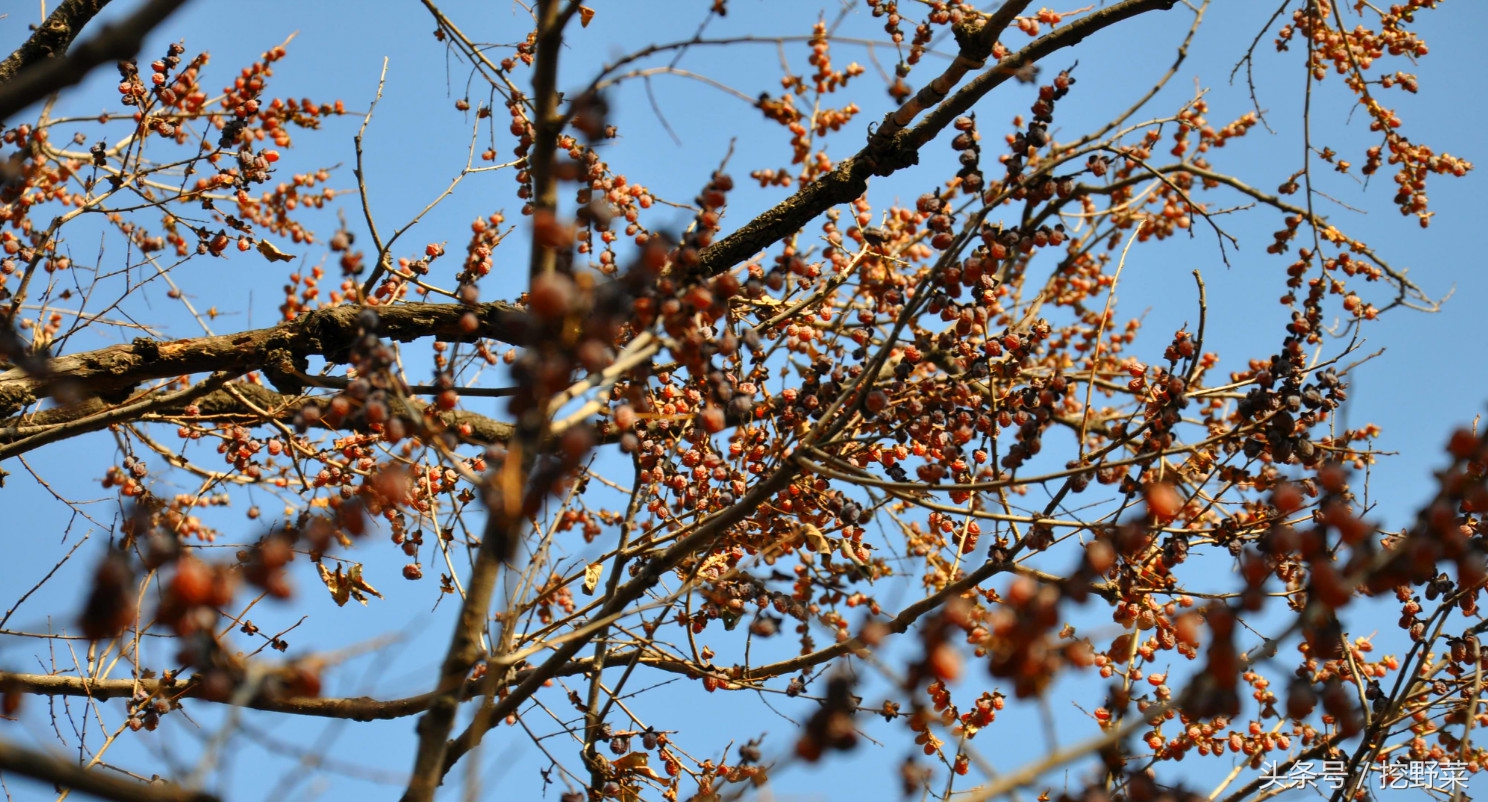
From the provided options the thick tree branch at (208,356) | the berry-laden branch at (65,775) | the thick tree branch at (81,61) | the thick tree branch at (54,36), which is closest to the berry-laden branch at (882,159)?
the thick tree branch at (208,356)

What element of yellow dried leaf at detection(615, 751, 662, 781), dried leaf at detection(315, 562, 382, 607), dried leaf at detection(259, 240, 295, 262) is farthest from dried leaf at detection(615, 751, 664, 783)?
dried leaf at detection(259, 240, 295, 262)

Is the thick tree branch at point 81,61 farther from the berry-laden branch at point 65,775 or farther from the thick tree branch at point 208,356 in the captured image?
the thick tree branch at point 208,356

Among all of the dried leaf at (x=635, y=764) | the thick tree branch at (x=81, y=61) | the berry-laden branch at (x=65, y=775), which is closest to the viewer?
the berry-laden branch at (x=65, y=775)

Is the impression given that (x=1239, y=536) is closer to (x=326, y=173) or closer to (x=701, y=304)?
(x=701, y=304)

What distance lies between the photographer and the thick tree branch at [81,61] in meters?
1.65

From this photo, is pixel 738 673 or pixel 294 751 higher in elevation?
pixel 738 673

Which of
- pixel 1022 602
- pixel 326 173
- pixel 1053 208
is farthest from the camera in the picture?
pixel 326 173

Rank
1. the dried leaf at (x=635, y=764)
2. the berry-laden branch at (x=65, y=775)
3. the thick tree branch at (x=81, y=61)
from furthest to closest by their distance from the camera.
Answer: the dried leaf at (x=635, y=764)
the thick tree branch at (x=81, y=61)
the berry-laden branch at (x=65, y=775)

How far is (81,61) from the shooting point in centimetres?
165

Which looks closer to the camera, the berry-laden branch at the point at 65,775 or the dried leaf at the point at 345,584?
the berry-laden branch at the point at 65,775

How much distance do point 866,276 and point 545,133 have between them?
1.64 m

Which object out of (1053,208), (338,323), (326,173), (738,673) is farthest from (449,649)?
(326,173)

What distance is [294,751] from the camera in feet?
8.13

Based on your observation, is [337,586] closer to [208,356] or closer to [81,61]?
[208,356]
